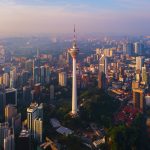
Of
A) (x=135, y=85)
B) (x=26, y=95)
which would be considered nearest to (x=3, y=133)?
(x=26, y=95)

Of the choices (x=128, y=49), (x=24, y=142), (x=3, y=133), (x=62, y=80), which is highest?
(x=128, y=49)

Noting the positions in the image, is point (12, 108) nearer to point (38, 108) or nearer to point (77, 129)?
point (38, 108)

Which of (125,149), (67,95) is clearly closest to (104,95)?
(67,95)

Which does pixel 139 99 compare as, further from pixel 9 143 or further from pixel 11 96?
pixel 9 143

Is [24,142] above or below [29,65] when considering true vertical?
below

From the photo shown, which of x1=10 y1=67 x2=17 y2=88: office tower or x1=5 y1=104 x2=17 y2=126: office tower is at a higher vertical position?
x1=10 y1=67 x2=17 y2=88: office tower

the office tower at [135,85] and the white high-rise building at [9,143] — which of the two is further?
the office tower at [135,85]

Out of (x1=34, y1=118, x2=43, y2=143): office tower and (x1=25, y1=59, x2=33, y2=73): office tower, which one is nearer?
(x1=34, y1=118, x2=43, y2=143): office tower

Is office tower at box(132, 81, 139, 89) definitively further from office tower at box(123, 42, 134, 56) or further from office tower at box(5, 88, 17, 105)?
office tower at box(123, 42, 134, 56)

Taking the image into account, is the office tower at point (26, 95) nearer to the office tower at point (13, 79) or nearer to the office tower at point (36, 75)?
the office tower at point (13, 79)

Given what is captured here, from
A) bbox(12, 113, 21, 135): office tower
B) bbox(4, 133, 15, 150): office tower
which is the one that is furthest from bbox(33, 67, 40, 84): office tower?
bbox(4, 133, 15, 150): office tower

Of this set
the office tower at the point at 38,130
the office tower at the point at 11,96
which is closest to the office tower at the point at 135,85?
the office tower at the point at 11,96
